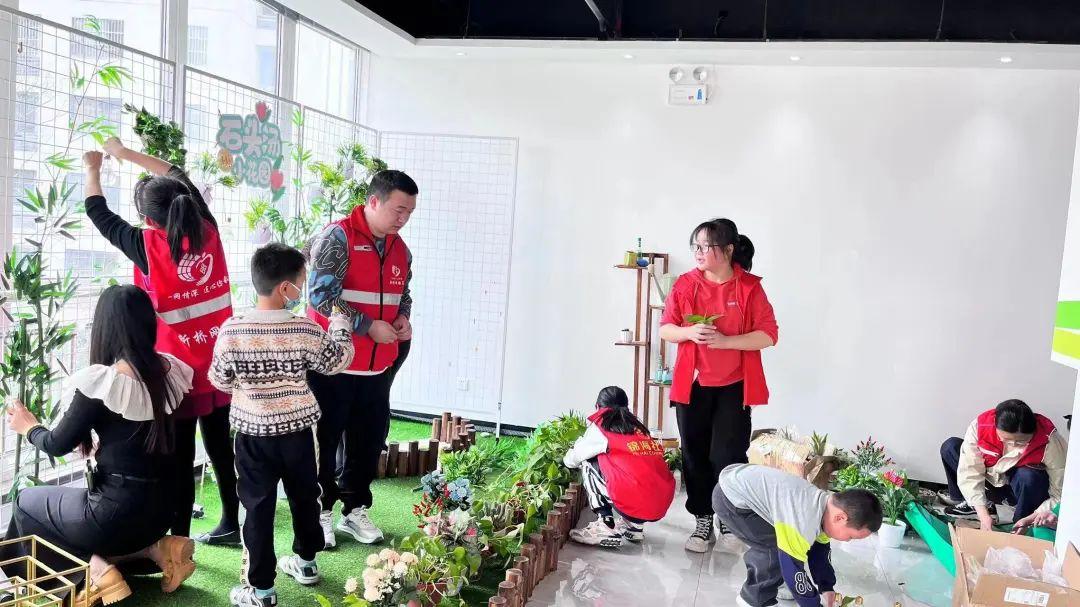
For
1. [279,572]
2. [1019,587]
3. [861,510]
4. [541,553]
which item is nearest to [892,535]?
[1019,587]

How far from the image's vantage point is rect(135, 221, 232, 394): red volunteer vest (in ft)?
10.5

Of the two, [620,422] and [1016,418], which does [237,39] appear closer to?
[620,422]

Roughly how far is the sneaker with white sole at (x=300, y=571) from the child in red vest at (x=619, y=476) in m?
1.15

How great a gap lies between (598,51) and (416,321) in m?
2.18

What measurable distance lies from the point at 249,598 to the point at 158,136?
1796 mm

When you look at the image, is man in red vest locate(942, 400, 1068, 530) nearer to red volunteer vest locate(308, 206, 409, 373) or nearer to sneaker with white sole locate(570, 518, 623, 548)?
sneaker with white sole locate(570, 518, 623, 548)

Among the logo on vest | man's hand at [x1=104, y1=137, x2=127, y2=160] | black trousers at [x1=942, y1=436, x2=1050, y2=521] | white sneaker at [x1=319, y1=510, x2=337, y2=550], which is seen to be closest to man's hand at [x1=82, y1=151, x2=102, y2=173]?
man's hand at [x1=104, y1=137, x2=127, y2=160]

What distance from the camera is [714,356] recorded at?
382cm

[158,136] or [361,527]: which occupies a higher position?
[158,136]

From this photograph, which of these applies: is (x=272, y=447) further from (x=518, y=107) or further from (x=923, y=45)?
(x=923, y=45)

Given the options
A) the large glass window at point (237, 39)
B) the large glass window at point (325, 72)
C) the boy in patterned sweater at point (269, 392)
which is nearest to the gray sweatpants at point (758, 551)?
the boy in patterned sweater at point (269, 392)

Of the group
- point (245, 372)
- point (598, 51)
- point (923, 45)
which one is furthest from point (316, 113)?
point (923, 45)

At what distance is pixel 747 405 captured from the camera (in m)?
3.88

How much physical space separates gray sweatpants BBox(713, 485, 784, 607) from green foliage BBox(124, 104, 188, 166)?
99.8 inches
